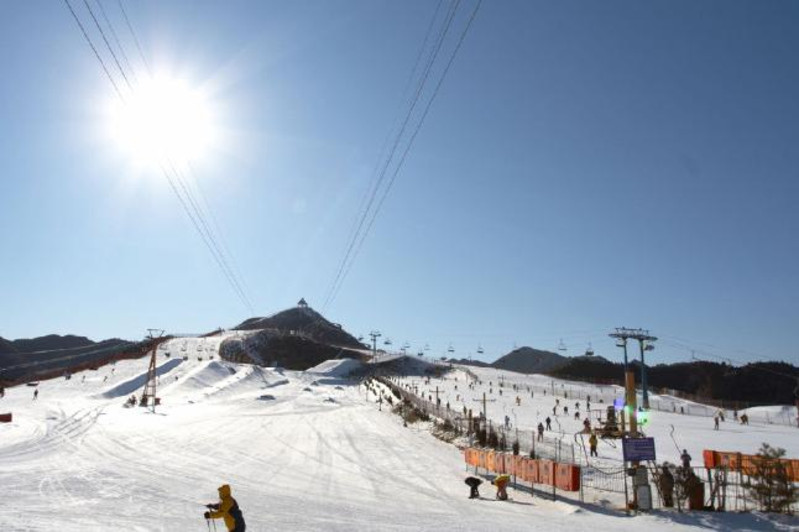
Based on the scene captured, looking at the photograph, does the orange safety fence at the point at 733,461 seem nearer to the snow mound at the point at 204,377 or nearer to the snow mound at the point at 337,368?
the snow mound at the point at 204,377

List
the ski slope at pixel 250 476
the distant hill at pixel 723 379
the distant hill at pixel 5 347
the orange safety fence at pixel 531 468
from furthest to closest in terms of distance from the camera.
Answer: the distant hill at pixel 5 347 < the distant hill at pixel 723 379 < the orange safety fence at pixel 531 468 < the ski slope at pixel 250 476

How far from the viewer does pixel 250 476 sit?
22.3 metres

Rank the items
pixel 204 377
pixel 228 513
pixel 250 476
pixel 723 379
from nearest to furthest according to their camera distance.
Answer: pixel 228 513
pixel 250 476
pixel 204 377
pixel 723 379

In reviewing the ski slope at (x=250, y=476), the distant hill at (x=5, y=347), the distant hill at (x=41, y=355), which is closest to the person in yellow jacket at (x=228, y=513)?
the ski slope at (x=250, y=476)

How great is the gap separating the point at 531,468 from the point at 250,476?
33.2ft

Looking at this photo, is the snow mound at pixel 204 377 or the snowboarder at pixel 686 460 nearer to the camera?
the snowboarder at pixel 686 460

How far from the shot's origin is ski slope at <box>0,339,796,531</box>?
15047mm

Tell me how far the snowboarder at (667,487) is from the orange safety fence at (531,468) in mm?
2541

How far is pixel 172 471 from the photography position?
22469 mm

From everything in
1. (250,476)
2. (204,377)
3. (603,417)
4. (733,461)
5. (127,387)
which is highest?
(204,377)

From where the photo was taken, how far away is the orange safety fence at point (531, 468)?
63.4ft

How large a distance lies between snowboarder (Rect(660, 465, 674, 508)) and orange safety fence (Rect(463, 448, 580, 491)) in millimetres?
2541

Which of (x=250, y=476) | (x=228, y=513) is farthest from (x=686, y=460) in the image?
(x=228, y=513)

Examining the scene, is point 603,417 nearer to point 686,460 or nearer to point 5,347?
point 686,460
